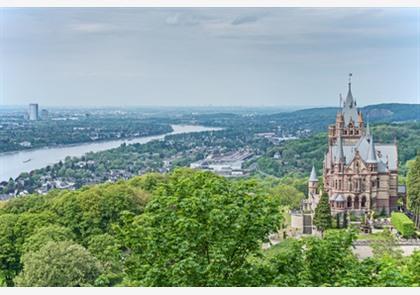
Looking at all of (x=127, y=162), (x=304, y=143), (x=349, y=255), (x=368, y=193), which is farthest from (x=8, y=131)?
(x=349, y=255)

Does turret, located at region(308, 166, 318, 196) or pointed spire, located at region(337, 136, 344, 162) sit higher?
pointed spire, located at region(337, 136, 344, 162)

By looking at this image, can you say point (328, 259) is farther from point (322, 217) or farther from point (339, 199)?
point (339, 199)

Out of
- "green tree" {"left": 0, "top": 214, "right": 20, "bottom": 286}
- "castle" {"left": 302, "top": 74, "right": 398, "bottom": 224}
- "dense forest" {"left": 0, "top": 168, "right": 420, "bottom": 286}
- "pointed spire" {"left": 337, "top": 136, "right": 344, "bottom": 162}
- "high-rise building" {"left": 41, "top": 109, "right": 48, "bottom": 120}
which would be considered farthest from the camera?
"pointed spire" {"left": 337, "top": 136, "right": 344, "bottom": 162}

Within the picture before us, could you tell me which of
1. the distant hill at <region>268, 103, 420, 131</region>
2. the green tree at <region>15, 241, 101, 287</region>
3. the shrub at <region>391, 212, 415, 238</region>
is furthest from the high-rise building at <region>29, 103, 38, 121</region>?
the shrub at <region>391, 212, 415, 238</region>

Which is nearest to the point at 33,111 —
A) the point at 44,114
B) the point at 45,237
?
the point at 44,114

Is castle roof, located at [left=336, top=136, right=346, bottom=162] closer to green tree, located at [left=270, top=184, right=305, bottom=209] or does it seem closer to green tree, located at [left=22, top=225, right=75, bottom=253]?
green tree, located at [left=270, top=184, right=305, bottom=209]
